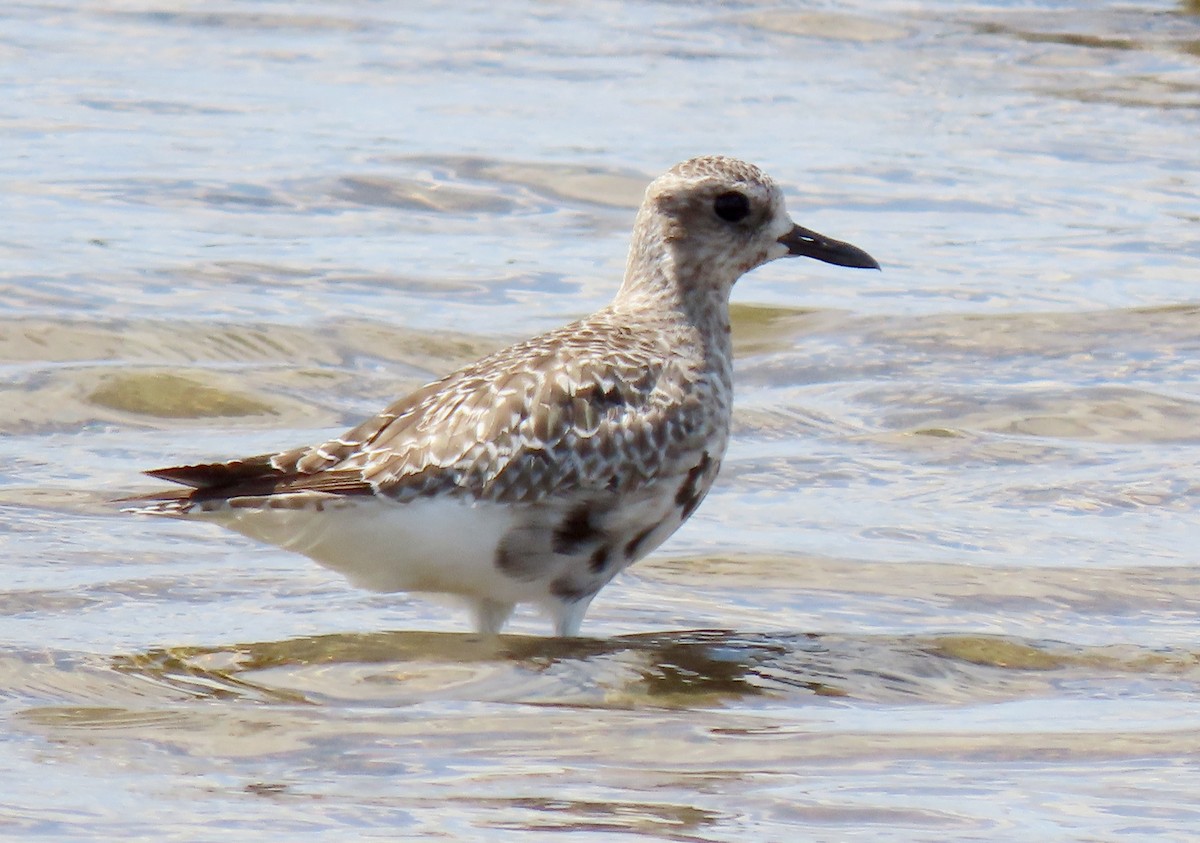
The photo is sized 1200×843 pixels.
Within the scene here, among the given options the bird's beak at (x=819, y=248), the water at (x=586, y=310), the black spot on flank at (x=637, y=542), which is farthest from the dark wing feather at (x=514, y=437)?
the bird's beak at (x=819, y=248)

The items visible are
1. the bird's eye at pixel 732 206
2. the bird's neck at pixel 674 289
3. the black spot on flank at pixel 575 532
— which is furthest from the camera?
the bird's eye at pixel 732 206

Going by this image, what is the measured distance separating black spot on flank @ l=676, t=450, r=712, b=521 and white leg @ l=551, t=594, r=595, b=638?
0.41 meters

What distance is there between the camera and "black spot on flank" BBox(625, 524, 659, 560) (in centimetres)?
707

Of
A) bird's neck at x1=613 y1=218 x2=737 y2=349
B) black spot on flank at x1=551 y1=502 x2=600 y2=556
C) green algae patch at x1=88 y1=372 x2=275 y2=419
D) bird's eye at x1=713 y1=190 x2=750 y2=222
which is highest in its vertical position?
bird's eye at x1=713 y1=190 x2=750 y2=222

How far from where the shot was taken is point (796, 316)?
11.9 m

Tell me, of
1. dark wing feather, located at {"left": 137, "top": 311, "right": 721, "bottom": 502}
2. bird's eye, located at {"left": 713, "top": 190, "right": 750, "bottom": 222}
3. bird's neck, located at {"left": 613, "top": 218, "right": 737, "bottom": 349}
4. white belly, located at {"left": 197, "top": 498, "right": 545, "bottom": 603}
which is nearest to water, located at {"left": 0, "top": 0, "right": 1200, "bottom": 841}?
white belly, located at {"left": 197, "top": 498, "right": 545, "bottom": 603}

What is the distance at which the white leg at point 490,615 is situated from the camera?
707 cm

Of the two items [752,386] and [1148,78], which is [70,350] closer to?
[752,386]

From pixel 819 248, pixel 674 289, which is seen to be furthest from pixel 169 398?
pixel 819 248

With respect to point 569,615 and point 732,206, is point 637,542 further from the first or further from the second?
point 732,206

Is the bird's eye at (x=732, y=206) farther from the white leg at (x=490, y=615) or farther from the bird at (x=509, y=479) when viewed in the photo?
the white leg at (x=490, y=615)

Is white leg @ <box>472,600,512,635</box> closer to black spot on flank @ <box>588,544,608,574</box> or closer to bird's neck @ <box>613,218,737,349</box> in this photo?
black spot on flank @ <box>588,544,608,574</box>

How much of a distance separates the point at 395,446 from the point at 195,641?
872mm

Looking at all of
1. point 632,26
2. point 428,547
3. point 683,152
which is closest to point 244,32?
point 632,26
